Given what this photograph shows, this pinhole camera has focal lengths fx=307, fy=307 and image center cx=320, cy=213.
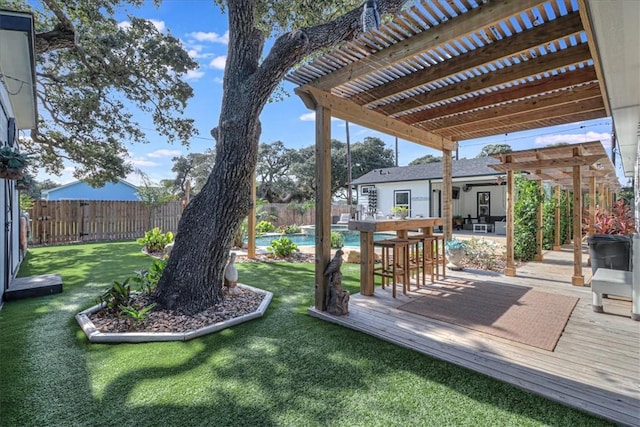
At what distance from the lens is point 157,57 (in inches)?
304

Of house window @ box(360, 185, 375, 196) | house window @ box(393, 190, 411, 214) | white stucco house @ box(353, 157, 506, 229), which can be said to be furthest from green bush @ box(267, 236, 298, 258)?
house window @ box(360, 185, 375, 196)

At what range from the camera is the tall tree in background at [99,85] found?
6801 mm

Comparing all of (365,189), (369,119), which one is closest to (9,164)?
(369,119)

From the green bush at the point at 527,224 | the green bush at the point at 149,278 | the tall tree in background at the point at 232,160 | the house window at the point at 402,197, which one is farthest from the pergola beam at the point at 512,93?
the house window at the point at 402,197

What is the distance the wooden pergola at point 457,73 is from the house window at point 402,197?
11.4 meters

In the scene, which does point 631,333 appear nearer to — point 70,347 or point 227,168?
point 227,168

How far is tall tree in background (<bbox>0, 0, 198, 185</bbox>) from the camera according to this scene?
22.3 ft

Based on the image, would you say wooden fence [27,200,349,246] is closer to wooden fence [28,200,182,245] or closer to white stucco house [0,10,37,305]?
wooden fence [28,200,182,245]

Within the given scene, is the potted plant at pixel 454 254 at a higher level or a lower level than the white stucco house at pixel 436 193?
lower

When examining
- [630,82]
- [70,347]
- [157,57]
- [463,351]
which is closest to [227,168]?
[70,347]

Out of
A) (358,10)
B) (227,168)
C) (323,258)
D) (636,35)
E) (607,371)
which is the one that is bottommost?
(607,371)

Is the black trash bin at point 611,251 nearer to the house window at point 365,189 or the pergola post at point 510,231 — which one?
the pergola post at point 510,231

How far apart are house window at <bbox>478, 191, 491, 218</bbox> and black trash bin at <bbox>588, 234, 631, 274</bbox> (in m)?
13.0

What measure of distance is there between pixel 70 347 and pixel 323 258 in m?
2.65
